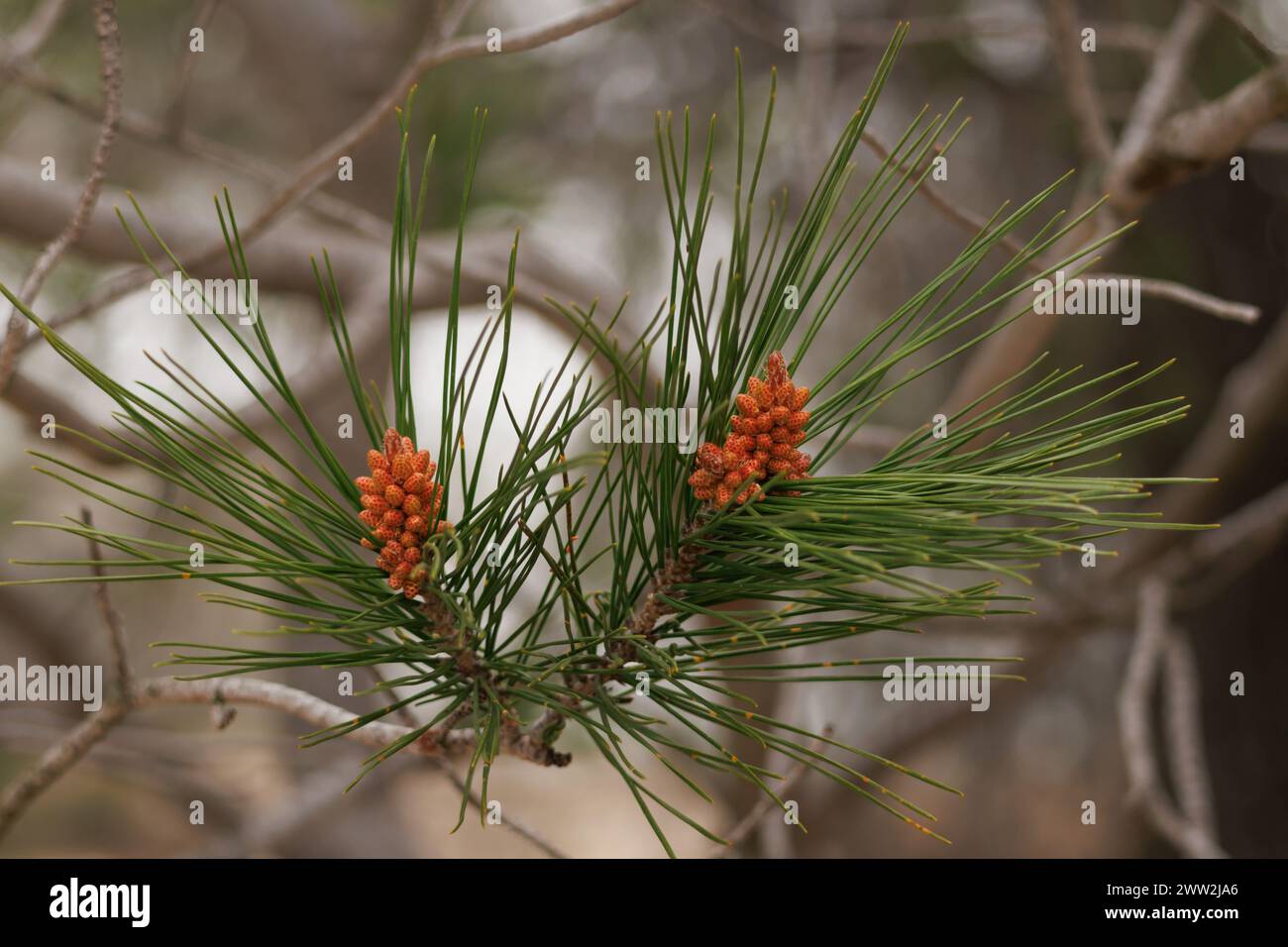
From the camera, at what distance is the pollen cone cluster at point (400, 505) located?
12.1 inches

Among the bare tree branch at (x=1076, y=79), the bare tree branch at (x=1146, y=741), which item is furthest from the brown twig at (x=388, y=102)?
the bare tree branch at (x=1146, y=741)

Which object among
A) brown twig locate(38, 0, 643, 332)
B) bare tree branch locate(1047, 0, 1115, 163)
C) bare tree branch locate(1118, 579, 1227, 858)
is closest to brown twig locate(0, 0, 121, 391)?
brown twig locate(38, 0, 643, 332)

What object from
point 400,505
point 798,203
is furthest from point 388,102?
point 798,203

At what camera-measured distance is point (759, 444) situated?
0.31 m

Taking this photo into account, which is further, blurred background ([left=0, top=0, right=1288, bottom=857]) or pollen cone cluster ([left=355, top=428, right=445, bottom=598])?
blurred background ([left=0, top=0, right=1288, bottom=857])

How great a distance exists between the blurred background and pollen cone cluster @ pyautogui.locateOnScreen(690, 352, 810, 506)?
0.25m

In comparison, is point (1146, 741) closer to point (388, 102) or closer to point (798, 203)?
point (798, 203)

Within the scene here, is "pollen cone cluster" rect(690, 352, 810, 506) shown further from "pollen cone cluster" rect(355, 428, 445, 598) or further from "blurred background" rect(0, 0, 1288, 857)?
"blurred background" rect(0, 0, 1288, 857)

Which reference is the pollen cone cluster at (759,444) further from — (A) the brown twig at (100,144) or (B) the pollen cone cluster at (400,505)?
(A) the brown twig at (100,144)

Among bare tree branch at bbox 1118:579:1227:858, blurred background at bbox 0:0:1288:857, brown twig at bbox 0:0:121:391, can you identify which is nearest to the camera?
brown twig at bbox 0:0:121:391

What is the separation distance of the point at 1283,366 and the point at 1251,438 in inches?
3.2

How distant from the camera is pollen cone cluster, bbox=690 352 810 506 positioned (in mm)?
304

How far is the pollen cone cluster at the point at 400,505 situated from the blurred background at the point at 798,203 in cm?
25
